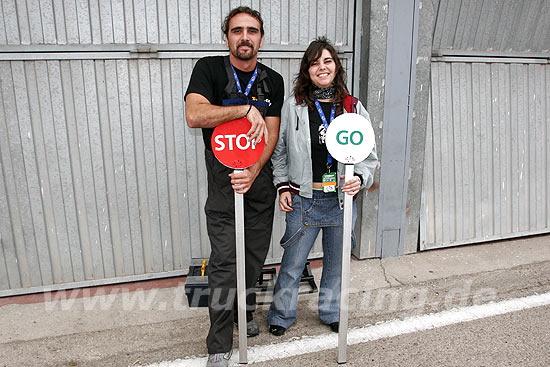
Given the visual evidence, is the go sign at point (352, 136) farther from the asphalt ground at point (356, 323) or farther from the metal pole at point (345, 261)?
the asphalt ground at point (356, 323)

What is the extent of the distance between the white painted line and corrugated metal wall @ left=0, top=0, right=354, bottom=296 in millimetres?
1470

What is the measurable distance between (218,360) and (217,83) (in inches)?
73.2

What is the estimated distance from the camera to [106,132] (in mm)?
3963

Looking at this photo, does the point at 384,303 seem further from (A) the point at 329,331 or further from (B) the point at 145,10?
(B) the point at 145,10

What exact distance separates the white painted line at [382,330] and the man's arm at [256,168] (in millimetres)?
1259

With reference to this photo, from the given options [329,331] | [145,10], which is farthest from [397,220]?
[145,10]

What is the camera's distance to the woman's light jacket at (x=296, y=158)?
3082 mm

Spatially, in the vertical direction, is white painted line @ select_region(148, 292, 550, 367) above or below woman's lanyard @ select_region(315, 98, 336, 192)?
below

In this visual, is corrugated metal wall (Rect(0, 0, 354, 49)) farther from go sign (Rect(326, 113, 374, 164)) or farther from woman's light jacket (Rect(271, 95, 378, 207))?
go sign (Rect(326, 113, 374, 164))

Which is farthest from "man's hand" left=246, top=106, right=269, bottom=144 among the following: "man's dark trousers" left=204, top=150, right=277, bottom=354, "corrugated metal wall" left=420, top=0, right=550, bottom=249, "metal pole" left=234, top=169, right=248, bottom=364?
"corrugated metal wall" left=420, top=0, right=550, bottom=249

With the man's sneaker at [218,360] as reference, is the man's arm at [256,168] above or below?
above

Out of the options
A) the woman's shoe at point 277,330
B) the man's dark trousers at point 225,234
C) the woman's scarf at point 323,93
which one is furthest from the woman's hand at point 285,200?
the woman's shoe at point 277,330

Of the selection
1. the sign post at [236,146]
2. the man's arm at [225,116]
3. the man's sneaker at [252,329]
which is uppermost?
the man's arm at [225,116]

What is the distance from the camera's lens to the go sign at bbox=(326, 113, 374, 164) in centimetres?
275
